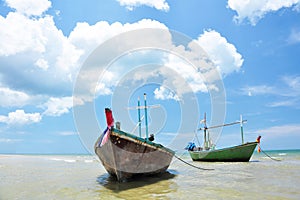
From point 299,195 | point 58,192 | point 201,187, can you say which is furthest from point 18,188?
point 299,195

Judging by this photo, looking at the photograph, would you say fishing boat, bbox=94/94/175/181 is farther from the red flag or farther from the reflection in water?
the reflection in water

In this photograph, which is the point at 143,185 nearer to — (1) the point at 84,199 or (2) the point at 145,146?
(2) the point at 145,146

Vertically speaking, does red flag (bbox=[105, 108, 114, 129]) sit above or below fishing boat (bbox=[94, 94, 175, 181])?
above

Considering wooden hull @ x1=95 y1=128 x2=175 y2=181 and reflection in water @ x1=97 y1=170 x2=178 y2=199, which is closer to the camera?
reflection in water @ x1=97 y1=170 x2=178 y2=199

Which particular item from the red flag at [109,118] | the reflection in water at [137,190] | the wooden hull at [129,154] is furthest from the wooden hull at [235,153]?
the red flag at [109,118]

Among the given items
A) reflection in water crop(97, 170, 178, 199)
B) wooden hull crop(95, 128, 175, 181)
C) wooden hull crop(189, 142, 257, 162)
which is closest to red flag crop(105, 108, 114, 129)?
wooden hull crop(95, 128, 175, 181)

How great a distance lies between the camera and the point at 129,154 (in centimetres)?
1043

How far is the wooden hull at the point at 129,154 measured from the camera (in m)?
9.97

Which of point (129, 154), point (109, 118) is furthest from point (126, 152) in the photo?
point (109, 118)

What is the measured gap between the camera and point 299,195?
27.1ft

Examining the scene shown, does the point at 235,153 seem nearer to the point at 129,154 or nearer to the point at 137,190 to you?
the point at 129,154

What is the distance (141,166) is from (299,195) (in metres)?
6.22

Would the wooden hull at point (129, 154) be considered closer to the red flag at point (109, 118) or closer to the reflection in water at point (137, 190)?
the red flag at point (109, 118)

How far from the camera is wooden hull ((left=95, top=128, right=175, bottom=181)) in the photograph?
9.97 m
